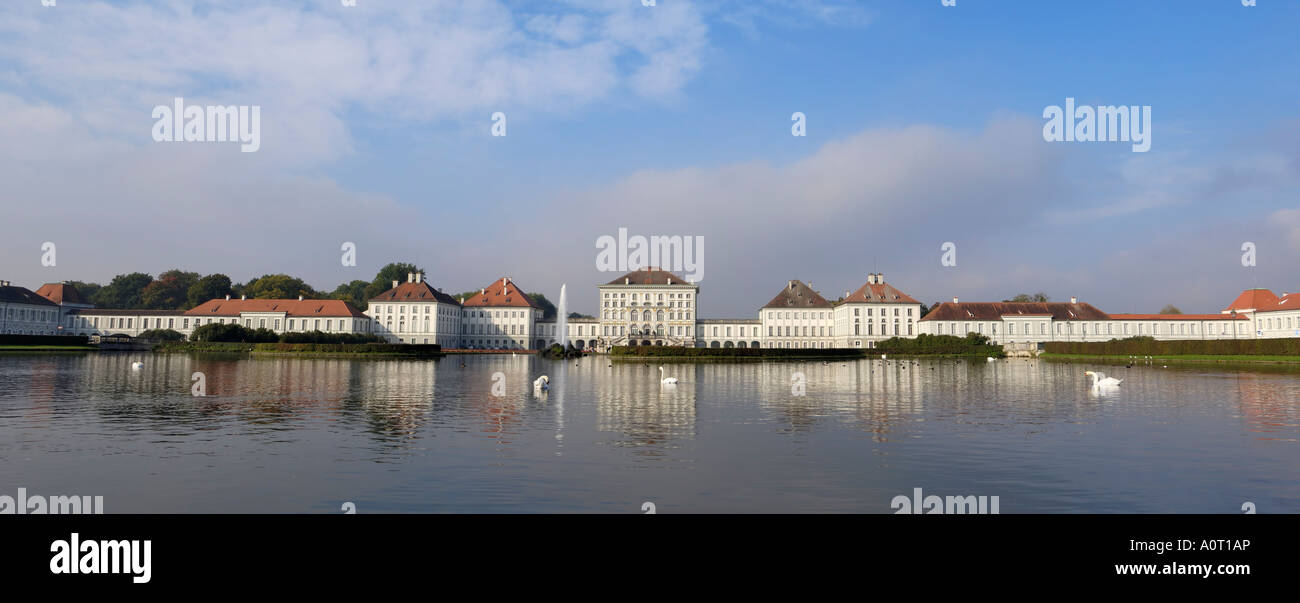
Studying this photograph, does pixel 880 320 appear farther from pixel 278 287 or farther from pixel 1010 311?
pixel 278 287

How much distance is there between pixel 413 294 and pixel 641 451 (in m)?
109

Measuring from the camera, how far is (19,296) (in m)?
104

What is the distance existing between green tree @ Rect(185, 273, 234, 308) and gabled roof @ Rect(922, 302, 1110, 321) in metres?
117

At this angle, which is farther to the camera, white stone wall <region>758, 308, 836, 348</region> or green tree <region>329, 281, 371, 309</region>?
green tree <region>329, 281, 371, 309</region>

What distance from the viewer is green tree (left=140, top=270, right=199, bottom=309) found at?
13588 cm

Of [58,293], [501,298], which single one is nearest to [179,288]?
[58,293]

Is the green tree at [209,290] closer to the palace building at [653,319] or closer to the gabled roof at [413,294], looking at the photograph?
the palace building at [653,319]

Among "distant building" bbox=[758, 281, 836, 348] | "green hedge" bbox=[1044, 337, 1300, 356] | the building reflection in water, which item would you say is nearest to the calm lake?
the building reflection in water

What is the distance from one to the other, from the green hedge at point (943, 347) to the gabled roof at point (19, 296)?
118 m

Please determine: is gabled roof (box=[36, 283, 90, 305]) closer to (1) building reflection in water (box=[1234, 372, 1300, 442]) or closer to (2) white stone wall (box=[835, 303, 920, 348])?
(2) white stone wall (box=[835, 303, 920, 348])

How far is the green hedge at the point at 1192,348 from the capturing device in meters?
62.2
